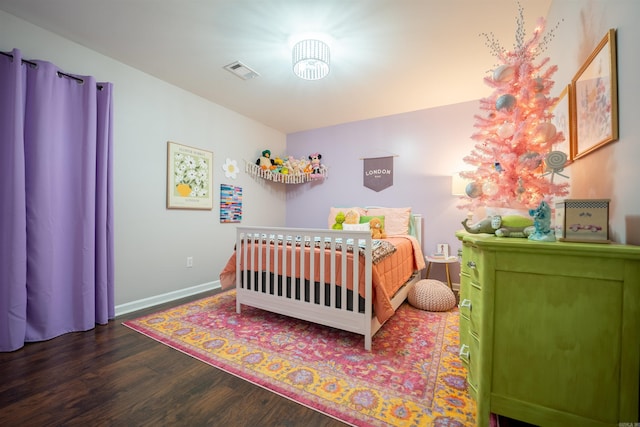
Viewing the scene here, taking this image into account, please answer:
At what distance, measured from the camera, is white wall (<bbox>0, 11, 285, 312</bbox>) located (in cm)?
213

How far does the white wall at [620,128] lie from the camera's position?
0.95 meters

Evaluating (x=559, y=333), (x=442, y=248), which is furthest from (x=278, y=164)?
(x=559, y=333)

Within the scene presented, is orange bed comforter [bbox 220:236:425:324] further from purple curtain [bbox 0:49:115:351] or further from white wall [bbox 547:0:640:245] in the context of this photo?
white wall [bbox 547:0:640:245]

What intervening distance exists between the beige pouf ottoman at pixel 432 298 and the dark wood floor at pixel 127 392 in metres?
1.69

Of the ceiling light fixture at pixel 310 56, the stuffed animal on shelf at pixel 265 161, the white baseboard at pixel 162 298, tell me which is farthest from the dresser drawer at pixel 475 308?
the stuffed animal on shelf at pixel 265 161

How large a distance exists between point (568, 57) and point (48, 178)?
3.57 meters

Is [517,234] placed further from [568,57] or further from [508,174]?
[568,57]

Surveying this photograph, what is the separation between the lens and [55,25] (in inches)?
75.5

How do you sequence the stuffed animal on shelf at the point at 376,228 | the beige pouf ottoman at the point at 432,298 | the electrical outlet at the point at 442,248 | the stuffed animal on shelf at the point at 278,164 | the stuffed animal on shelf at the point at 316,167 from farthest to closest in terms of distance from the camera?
the stuffed animal on shelf at the point at 316,167, the stuffed animal on shelf at the point at 278,164, the electrical outlet at the point at 442,248, the stuffed animal on shelf at the point at 376,228, the beige pouf ottoman at the point at 432,298

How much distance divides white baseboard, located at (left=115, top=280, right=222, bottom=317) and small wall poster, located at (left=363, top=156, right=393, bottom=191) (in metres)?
2.50

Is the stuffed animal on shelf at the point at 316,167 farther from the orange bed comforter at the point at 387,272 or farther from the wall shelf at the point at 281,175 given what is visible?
the orange bed comforter at the point at 387,272

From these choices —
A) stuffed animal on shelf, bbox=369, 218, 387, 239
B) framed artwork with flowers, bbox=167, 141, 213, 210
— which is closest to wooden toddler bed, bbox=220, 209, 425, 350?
stuffed animal on shelf, bbox=369, 218, 387, 239

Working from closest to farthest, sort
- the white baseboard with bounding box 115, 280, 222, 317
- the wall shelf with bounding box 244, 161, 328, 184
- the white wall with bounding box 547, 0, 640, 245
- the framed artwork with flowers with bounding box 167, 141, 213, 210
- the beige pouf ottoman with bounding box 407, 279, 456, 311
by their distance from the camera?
1. the white wall with bounding box 547, 0, 640, 245
2. the white baseboard with bounding box 115, 280, 222, 317
3. the beige pouf ottoman with bounding box 407, 279, 456, 311
4. the framed artwork with flowers with bounding box 167, 141, 213, 210
5. the wall shelf with bounding box 244, 161, 328, 184

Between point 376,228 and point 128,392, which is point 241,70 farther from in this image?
point 128,392
